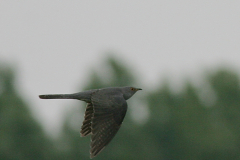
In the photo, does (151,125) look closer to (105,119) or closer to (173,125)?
(173,125)

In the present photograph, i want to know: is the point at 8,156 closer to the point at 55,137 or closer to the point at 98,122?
the point at 55,137

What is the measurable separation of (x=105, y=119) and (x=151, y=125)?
122 ft

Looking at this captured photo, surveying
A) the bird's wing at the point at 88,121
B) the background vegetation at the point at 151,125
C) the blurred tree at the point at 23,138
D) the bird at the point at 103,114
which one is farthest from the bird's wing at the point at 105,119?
the blurred tree at the point at 23,138

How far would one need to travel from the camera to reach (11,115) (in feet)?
161

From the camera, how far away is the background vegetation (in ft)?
155

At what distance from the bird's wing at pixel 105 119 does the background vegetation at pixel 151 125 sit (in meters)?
29.3

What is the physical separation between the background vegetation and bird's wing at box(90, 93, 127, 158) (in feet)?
96.3

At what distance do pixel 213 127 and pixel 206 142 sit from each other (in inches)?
109

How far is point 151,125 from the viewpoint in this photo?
5300 cm

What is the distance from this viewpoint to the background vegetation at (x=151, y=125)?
47.2 m

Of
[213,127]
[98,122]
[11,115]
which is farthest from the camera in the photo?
[213,127]

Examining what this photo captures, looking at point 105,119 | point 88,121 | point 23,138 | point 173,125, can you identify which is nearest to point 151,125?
point 173,125

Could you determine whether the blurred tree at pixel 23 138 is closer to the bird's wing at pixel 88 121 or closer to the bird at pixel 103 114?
the bird's wing at pixel 88 121

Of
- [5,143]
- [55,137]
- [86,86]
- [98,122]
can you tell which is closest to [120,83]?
[86,86]
